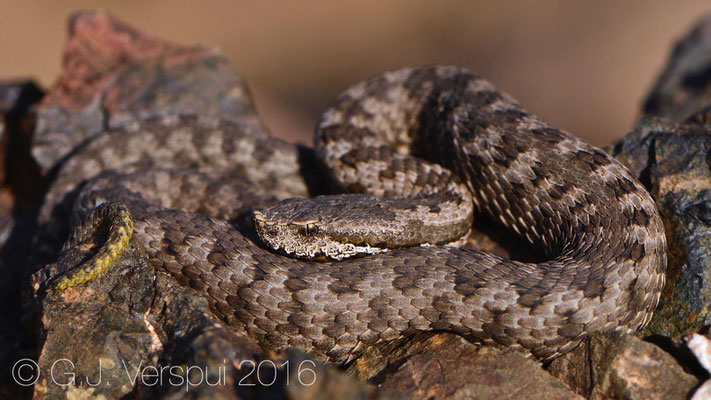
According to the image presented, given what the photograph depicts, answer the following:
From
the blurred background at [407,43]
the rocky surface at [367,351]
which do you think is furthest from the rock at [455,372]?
the blurred background at [407,43]

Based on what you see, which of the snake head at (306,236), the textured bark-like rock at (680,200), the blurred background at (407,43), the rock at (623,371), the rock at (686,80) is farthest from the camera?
the blurred background at (407,43)

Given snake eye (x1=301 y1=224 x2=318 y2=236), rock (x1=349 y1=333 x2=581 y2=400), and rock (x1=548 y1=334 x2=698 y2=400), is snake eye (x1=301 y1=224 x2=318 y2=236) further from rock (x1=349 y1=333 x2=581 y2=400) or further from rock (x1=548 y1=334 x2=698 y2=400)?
rock (x1=548 y1=334 x2=698 y2=400)

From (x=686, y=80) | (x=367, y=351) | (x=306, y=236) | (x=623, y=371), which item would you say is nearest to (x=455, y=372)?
(x=367, y=351)

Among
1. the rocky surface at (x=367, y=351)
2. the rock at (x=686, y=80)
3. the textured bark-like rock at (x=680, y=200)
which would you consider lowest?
the rocky surface at (x=367, y=351)

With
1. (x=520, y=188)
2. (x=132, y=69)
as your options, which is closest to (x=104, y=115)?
(x=132, y=69)

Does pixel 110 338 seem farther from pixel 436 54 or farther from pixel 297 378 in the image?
pixel 436 54

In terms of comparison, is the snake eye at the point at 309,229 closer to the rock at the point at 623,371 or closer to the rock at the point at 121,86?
the rock at the point at 623,371
